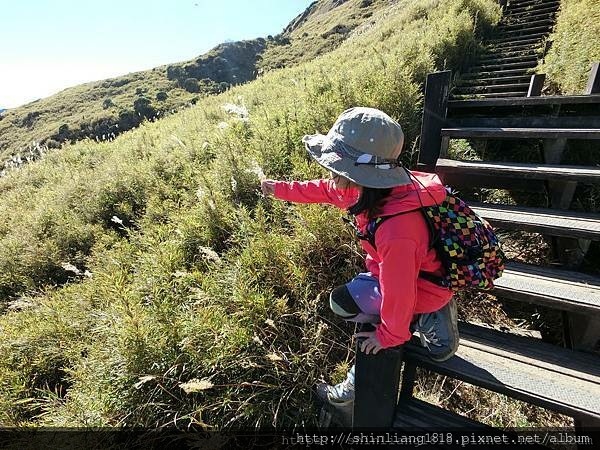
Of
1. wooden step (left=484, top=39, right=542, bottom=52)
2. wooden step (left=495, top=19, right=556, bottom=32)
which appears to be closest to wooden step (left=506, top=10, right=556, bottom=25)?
wooden step (left=495, top=19, right=556, bottom=32)

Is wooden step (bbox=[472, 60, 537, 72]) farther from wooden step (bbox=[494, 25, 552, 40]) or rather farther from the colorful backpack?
the colorful backpack

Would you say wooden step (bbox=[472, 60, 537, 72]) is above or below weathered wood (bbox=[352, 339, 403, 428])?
above

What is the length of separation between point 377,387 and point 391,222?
99 centimetres

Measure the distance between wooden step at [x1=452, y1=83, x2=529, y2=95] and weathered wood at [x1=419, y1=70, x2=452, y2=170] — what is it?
12.8ft

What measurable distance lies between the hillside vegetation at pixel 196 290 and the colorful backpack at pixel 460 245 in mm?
1214

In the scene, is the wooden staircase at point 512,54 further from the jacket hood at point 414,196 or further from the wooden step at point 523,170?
the jacket hood at point 414,196

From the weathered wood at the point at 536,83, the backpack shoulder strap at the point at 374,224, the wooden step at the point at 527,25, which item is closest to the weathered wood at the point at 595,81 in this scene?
the weathered wood at the point at 536,83

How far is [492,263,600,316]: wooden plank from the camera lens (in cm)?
231

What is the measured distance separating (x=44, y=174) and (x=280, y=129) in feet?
25.3

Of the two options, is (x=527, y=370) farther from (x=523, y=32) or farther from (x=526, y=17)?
(x=526, y=17)

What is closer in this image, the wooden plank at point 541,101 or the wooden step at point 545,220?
the wooden step at point 545,220

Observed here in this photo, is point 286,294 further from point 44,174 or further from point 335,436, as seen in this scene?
point 44,174

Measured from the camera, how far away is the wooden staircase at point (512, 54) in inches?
277

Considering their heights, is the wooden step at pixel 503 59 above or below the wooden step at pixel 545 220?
above
